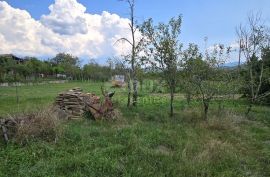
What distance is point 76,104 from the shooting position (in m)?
14.6

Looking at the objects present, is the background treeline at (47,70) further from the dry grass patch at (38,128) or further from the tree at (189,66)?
the dry grass patch at (38,128)

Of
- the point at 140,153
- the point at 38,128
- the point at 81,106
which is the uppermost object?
the point at 81,106

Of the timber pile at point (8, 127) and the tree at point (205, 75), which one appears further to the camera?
the tree at point (205, 75)

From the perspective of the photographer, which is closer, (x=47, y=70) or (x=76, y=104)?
(x=76, y=104)

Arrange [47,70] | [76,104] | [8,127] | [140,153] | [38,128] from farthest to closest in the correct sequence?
[47,70] < [76,104] < [8,127] < [38,128] < [140,153]

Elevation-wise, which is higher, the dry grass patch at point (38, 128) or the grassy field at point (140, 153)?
the dry grass patch at point (38, 128)

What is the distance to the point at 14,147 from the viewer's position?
9.22 m

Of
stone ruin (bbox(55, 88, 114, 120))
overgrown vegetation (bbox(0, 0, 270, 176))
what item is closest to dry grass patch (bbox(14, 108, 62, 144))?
overgrown vegetation (bbox(0, 0, 270, 176))

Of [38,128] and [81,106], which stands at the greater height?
[81,106]

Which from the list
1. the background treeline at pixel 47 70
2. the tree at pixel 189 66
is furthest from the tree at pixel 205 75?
the background treeline at pixel 47 70

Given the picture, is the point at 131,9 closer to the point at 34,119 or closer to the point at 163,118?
the point at 163,118

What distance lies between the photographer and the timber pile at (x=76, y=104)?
47.2 feet

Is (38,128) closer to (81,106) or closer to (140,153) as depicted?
(140,153)

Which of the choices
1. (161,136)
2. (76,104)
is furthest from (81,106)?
(161,136)
